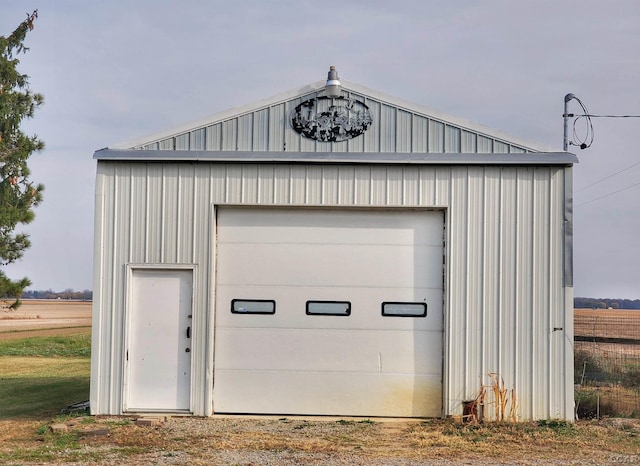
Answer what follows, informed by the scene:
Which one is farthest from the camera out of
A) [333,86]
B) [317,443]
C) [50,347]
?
[50,347]

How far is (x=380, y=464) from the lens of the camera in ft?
28.2

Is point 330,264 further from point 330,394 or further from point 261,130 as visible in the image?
point 261,130

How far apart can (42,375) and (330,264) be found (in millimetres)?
9929

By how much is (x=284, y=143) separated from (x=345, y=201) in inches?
45.1

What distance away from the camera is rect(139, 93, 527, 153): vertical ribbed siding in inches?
457

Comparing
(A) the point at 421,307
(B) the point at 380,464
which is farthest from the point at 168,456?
(A) the point at 421,307

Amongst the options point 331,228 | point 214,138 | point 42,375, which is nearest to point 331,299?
point 331,228

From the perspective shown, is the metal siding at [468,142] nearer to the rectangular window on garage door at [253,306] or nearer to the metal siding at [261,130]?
the metal siding at [261,130]

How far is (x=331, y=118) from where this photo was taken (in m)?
11.7

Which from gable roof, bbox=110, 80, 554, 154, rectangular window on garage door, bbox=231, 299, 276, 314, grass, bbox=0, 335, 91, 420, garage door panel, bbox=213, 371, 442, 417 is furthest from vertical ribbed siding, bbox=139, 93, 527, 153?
grass, bbox=0, 335, 91, 420

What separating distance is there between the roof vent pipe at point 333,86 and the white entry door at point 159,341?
3.08 m

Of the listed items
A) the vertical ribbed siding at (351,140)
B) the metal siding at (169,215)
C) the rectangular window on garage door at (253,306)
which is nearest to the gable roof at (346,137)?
the vertical ribbed siding at (351,140)

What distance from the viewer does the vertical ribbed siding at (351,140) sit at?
457 inches

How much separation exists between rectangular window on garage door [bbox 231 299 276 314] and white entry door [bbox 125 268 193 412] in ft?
2.05
